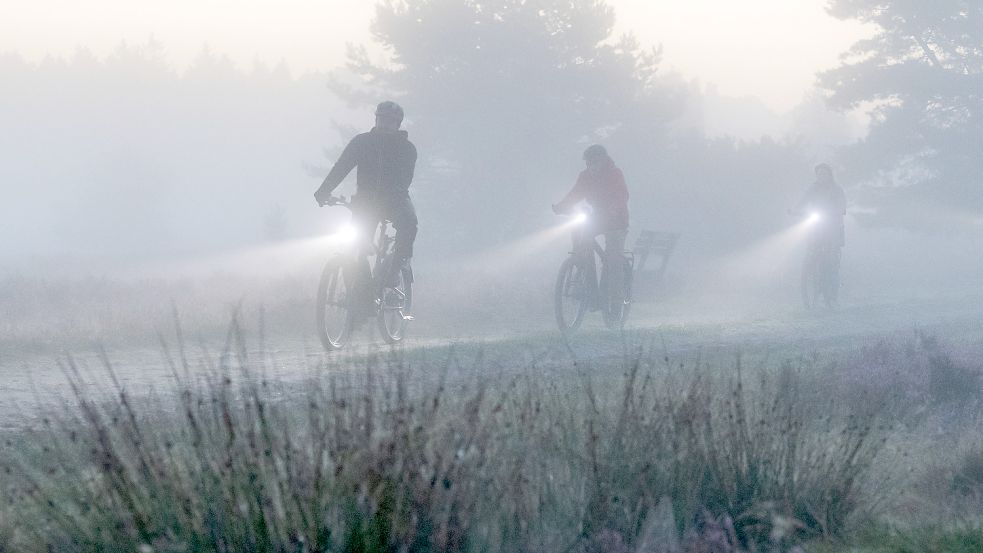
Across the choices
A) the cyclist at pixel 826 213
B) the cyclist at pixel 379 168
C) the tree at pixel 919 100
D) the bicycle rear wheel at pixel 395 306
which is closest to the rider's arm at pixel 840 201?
the cyclist at pixel 826 213

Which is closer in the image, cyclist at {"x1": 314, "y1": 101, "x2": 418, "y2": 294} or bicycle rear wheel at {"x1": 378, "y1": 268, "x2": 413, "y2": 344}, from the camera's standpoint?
cyclist at {"x1": 314, "y1": 101, "x2": 418, "y2": 294}

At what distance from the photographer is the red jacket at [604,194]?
13117mm

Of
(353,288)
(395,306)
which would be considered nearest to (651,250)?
(395,306)

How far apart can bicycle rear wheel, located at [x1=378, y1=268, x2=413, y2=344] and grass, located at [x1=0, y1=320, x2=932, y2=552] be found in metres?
5.01

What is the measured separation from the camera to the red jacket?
13117mm

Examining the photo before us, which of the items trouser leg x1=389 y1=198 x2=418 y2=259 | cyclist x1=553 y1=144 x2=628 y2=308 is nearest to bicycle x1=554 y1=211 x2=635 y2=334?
cyclist x1=553 y1=144 x2=628 y2=308

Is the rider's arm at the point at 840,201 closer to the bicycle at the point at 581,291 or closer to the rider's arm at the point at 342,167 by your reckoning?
the bicycle at the point at 581,291

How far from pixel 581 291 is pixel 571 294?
0.12 metres

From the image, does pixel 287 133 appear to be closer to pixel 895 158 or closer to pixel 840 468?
pixel 895 158

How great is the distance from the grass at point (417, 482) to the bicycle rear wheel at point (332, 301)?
14.3 feet

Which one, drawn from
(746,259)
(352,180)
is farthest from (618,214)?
(352,180)

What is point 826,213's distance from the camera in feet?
58.2

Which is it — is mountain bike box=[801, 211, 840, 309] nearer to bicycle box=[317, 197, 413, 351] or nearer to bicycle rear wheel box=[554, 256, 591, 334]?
bicycle rear wheel box=[554, 256, 591, 334]

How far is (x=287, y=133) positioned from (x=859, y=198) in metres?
83.7
